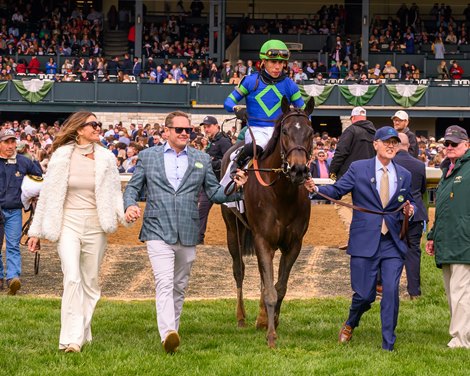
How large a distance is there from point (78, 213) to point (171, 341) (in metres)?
1.32

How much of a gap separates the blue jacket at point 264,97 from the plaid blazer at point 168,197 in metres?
1.20

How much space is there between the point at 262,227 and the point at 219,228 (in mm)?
8497

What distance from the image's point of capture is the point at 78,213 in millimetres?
9109

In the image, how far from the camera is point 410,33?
4491cm

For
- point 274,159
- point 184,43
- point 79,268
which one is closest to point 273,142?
point 274,159

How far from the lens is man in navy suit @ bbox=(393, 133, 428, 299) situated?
12070 millimetres

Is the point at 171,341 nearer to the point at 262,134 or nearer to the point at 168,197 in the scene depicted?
the point at 168,197

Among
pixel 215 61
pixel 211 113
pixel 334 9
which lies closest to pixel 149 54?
pixel 215 61

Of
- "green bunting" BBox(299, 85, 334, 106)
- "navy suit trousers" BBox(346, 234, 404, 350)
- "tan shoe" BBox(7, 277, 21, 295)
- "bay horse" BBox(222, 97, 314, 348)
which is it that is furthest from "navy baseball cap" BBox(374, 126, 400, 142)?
"green bunting" BBox(299, 85, 334, 106)

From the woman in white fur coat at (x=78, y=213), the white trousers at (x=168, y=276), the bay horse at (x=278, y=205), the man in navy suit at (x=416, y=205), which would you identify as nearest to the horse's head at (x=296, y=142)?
the bay horse at (x=278, y=205)

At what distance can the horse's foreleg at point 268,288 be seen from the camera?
9.39 metres

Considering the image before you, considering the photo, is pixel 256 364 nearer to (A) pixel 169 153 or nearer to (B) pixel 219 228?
(A) pixel 169 153

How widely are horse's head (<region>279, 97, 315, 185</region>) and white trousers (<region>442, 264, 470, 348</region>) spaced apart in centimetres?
164

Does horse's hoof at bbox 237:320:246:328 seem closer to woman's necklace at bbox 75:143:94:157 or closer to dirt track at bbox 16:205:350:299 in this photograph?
dirt track at bbox 16:205:350:299
